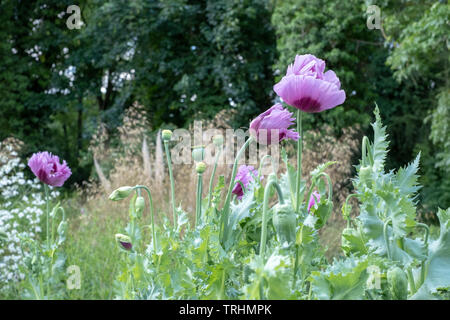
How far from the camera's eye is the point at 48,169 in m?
0.77

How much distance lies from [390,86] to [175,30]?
10.3 feet

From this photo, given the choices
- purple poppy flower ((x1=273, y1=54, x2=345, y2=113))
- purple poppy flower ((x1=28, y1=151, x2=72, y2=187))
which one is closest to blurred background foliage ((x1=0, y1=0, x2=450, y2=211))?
purple poppy flower ((x1=28, y1=151, x2=72, y2=187))

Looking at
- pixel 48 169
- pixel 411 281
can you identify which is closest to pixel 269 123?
pixel 411 281

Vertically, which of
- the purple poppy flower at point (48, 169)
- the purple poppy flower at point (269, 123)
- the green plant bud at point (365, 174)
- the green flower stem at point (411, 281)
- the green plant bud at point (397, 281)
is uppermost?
the purple poppy flower at point (269, 123)

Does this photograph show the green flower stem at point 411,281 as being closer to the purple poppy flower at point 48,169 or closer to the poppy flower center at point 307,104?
the poppy flower center at point 307,104

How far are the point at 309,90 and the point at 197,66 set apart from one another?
20.7ft

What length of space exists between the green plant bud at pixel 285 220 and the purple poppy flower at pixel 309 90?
12cm

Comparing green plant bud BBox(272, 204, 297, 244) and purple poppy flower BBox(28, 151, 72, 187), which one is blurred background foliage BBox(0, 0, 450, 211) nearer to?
purple poppy flower BBox(28, 151, 72, 187)

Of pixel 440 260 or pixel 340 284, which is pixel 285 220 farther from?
pixel 440 260

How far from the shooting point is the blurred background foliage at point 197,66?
5.89 m

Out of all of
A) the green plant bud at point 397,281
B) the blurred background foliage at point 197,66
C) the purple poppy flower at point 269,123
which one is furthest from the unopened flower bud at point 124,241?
the blurred background foliage at point 197,66

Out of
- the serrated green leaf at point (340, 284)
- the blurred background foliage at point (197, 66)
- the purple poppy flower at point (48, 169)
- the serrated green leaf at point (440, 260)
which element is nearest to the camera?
the serrated green leaf at point (340, 284)

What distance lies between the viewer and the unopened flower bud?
0.56 metres

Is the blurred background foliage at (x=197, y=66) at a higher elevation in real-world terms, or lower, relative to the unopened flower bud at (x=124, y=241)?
higher
